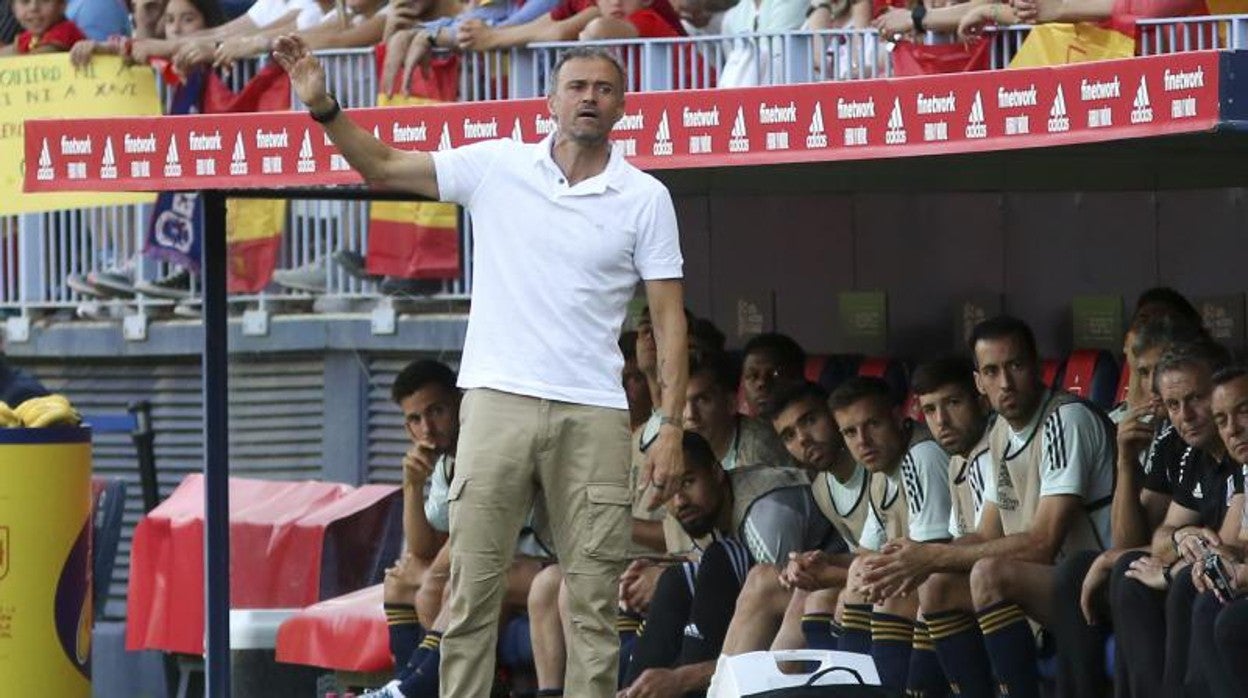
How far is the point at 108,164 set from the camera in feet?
35.8

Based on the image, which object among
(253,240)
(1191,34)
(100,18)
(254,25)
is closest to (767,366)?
(1191,34)

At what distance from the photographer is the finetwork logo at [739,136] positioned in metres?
9.27

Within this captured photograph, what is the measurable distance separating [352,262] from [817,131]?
720 centimetres

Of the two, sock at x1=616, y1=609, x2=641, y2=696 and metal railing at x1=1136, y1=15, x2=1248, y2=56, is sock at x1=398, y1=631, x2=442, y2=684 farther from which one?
metal railing at x1=1136, y1=15, x2=1248, y2=56

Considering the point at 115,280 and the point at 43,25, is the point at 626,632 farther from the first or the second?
the point at 115,280

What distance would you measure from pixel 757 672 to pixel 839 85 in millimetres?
1847

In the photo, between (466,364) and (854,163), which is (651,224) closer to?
(466,364)

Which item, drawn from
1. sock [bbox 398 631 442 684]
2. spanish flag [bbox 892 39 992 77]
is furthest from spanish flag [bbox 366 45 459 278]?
spanish flag [bbox 892 39 992 77]

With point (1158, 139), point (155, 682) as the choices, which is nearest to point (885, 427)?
point (1158, 139)

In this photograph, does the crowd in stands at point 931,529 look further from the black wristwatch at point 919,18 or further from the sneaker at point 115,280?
the sneaker at point 115,280

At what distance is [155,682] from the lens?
1644 cm

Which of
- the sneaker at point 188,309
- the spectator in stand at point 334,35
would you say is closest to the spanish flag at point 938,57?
the spectator in stand at point 334,35

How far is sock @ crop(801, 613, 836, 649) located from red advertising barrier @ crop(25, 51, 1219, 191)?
5.70 ft

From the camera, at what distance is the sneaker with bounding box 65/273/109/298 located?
17.4 m
